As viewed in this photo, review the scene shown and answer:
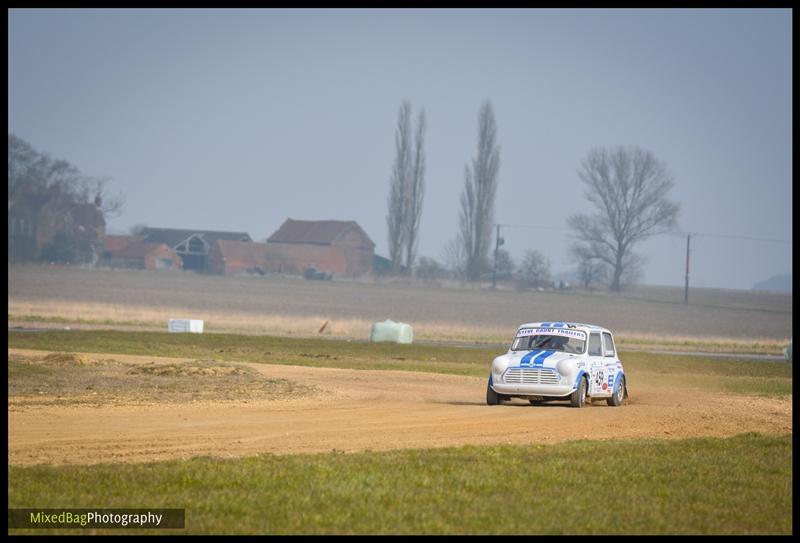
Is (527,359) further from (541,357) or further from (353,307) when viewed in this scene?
(353,307)

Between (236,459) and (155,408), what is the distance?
23.1 feet

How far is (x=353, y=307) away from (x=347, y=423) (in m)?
80.6

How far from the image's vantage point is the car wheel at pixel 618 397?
85.3 ft

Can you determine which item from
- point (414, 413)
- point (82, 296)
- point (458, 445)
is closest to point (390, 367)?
point (414, 413)

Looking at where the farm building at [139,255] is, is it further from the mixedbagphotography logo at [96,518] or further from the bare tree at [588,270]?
the mixedbagphotography logo at [96,518]

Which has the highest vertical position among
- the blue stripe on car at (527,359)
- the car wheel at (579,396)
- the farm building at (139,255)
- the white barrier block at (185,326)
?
the farm building at (139,255)

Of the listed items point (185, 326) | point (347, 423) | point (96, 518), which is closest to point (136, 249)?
point (185, 326)

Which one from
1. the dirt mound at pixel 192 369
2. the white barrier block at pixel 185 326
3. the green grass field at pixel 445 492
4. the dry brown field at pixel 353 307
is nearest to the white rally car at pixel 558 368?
the green grass field at pixel 445 492

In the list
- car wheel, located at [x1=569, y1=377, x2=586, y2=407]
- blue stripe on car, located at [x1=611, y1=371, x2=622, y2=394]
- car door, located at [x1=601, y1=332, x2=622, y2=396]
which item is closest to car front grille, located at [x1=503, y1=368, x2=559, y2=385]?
car wheel, located at [x1=569, y1=377, x2=586, y2=407]

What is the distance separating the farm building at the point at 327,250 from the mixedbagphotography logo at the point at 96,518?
142870 millimetres

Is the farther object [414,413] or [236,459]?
[414,413]

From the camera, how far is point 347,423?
2055cm

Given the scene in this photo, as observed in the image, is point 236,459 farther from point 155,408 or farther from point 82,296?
point 82,296

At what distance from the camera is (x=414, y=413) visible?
22.6 metres
